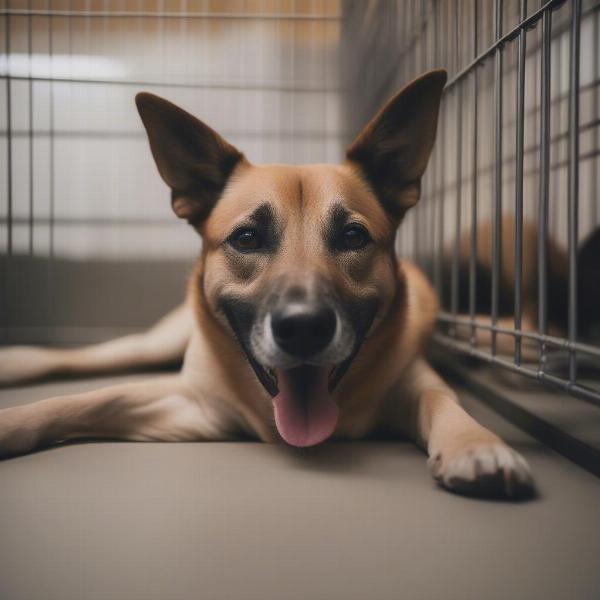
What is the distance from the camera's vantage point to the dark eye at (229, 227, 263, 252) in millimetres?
1145

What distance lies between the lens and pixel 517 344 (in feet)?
3.94

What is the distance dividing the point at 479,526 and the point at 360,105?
2.02 m

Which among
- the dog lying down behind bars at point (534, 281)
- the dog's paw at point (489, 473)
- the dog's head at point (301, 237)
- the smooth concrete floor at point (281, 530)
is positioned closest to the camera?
the smooth concrete floor at point (281, 530)

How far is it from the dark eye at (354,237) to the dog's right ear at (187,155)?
338mm

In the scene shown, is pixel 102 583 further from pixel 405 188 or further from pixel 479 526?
pixel 405 188

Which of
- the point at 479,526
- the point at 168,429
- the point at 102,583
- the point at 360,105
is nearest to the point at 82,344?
the point at 168,429

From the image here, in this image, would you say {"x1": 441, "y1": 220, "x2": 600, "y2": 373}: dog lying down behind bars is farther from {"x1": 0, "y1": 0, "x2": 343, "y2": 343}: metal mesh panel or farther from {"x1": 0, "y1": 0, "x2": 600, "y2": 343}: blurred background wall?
{"x1": 0, "y1": 0, "x2": 343, "y2": 343}: metal mesh panel

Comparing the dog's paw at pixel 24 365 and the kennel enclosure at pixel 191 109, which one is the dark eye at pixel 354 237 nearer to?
the kennel enclosure at pixel 191 109

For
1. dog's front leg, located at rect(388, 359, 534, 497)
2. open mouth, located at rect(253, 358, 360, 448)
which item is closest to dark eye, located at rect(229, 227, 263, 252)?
open mouth, located at rect(253, 358, 360, 448)

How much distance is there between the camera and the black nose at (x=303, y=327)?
912mm

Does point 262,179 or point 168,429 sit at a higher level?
point 262,179

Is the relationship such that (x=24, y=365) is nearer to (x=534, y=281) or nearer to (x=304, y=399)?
(x=304, y=399)

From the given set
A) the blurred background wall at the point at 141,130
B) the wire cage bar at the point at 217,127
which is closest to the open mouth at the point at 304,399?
the wire cage bar at the point at 217,127

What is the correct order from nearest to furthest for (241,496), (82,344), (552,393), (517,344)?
(241,496), (517,344), (552,393), (82,344)
